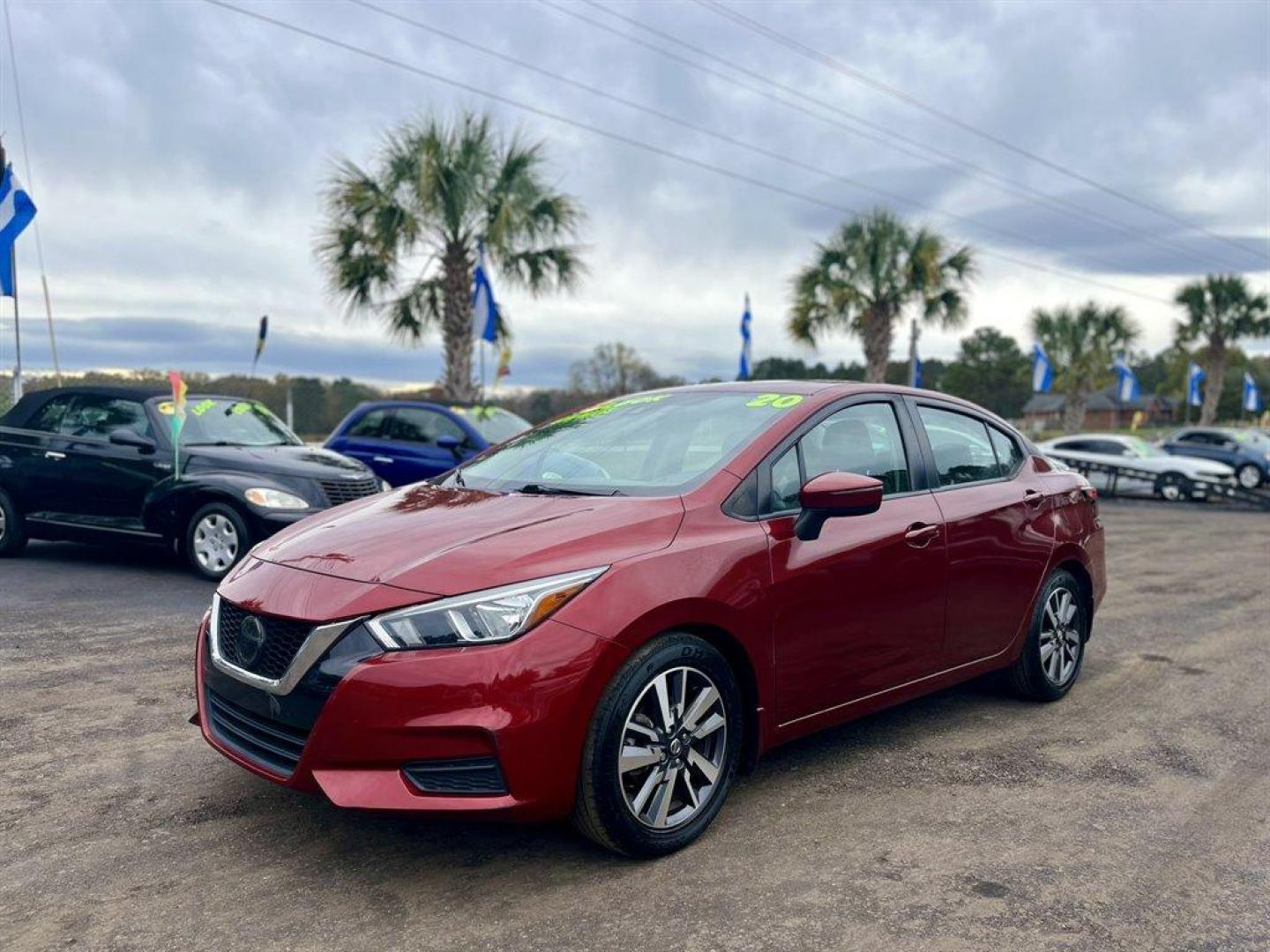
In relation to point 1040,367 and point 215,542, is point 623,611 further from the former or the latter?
point 1040,367

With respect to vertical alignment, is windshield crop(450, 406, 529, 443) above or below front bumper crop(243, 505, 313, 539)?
above

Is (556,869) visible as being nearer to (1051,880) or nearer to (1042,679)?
(1051,880)

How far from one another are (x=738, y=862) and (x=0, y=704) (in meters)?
3.54

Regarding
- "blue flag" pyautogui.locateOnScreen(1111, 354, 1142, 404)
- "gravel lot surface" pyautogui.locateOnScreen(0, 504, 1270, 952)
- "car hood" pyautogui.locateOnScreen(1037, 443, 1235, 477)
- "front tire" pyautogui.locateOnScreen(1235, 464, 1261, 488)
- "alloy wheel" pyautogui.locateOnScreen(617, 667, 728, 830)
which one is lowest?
"front tire" pyautogui.locateOnScreen(1235, 464, 1261, 488)

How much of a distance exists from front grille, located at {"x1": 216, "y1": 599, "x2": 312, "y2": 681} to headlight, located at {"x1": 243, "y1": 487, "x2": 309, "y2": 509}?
479 cm

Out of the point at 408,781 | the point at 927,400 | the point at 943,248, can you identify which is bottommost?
the point at 408,781

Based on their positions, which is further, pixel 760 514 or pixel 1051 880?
pixel 760 514

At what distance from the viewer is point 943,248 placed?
84.2 feet

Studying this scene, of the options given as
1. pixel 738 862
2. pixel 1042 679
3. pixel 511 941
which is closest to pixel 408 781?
pixel 511 941

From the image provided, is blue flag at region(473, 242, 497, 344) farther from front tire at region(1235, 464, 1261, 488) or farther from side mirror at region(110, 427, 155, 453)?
front tire at region(1235, 464, 1261, 488)

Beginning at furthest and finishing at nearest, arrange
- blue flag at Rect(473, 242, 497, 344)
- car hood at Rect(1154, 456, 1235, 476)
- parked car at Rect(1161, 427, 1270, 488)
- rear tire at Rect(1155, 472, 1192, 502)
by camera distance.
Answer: parked car at Rect(1161, 427, 1270, 488) < car hood at Rect(1154, 456, 1235, 476) < rear tire at Rect(1155, 472, 1192, 502) < blue flag at Rect(473, 242, 497, 344)

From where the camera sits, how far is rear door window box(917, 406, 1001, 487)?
4.61 m

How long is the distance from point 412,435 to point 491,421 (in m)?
0.98

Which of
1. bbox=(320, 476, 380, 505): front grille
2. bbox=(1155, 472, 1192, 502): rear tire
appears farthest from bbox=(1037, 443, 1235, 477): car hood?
bbox=(320, 476, 380, 505): front grille
